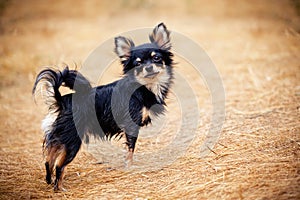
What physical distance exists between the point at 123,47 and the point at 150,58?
42 centimetres

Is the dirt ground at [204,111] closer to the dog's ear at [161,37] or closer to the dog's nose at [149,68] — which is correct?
the dog's nose at [149,68]

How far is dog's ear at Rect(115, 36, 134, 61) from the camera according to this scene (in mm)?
4621

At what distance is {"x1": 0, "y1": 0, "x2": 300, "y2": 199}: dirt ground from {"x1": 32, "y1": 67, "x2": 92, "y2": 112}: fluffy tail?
1075 millimetres

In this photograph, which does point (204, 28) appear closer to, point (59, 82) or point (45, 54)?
point (45, 54)

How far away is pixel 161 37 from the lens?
Result: 4.73 meters

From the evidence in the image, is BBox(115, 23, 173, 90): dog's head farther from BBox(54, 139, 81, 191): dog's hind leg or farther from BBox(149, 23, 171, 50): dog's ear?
BBox(54, 139, 81, 191): dog's hind leg

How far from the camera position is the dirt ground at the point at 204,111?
3777 millimetres

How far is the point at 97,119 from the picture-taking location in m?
4.34

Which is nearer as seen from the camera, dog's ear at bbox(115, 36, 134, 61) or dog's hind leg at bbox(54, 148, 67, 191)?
dog's hind leg at bbox(54, 148, 67, 191)

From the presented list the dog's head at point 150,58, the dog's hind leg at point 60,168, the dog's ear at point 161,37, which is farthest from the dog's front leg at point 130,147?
the dog's ear at point 161,37

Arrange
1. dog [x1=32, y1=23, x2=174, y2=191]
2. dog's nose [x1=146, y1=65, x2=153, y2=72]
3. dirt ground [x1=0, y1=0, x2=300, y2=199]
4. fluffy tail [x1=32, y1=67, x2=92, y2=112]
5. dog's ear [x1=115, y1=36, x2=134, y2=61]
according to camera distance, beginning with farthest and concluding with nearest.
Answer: dog's ear [x1=115, y1=36, x2=134, y2=61], dog's nose [x1=146, y1=65, x2=153, y2=72], dog [x1=32, y1=23, x2=174, y2=191], fluffy tail [x1=32, y1=67, x2=92, y2=112], dirt ground [x1=0, y1=0, x2=300, y2=199]

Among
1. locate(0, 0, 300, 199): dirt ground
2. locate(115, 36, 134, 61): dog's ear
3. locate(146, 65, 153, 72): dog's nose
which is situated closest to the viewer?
locate(0, 0, 300, 199): dirt ground

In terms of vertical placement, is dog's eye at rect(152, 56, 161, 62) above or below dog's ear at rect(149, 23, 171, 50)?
below

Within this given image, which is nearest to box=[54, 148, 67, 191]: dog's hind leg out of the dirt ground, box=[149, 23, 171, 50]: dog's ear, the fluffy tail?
the dirt ground
